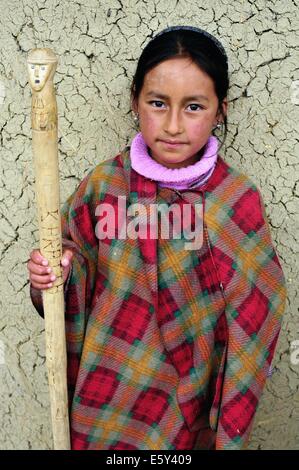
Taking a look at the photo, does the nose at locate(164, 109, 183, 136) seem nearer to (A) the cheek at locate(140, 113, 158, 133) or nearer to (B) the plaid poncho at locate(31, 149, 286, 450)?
(A) the cheek at locate(140, 113, 158, 133)

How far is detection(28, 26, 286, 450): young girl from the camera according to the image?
144 centimetres

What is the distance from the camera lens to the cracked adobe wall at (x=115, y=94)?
1688 millimetres

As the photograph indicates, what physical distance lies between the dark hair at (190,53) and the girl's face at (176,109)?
2 centimetres

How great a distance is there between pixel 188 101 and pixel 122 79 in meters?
0.37

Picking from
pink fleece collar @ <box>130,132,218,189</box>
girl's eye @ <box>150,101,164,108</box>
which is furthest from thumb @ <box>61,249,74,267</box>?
girl's eye @ <box>150,101,164,108</box>

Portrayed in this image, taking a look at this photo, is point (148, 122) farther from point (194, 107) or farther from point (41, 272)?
point (41, 272)

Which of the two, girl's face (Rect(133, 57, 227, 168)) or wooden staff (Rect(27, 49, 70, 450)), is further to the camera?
girl's face (Rect(133, 57, 227, 168))

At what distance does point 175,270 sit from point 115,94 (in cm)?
54

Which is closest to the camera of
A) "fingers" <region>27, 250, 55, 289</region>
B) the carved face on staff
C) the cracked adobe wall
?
the carved face on staff

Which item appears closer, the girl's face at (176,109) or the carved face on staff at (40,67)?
the carved face on staff at (40,67)

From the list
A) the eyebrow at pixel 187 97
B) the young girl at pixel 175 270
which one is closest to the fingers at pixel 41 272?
the young girl at pixel 175 270

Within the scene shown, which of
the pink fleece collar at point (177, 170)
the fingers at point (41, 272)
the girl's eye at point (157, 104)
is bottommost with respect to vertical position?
the fingers at point (41, 272)

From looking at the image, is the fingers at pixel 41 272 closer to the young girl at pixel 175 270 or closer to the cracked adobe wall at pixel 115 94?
the young girl at pixel 175 270
